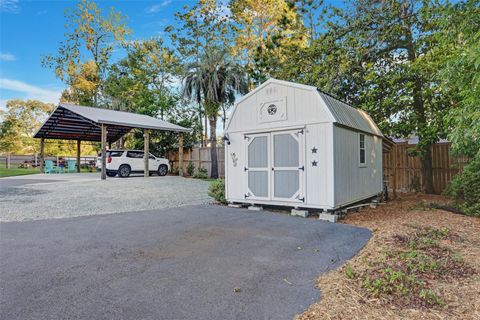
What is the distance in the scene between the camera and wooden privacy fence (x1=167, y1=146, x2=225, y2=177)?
16.1m

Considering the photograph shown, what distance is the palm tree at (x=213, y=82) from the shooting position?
1508cm

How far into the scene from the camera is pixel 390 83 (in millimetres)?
7805

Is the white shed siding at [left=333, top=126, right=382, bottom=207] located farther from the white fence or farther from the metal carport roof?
the white fence

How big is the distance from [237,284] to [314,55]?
7.28 metres

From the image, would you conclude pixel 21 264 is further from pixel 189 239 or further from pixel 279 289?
pixel 279 289

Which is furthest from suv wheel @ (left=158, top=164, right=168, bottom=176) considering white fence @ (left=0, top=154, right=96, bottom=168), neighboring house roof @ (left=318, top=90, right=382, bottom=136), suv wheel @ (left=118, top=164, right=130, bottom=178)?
neighboring house roof @ (left=318, top=90, right=382, bottom=136)

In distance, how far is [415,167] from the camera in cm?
983

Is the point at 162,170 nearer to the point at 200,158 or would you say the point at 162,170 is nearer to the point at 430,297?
the point at 200,158

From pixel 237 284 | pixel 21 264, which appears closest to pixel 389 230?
pixel 237 284

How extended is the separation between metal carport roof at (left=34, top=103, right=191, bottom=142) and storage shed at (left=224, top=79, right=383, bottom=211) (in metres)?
8.33

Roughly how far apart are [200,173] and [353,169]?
10517mm

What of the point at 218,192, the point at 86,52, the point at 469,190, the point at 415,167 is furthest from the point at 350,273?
the point at 86,52

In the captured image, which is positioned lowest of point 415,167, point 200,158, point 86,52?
point 415,167

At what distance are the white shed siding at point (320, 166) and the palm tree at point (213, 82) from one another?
33.0 feet
